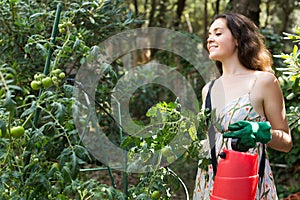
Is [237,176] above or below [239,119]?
below

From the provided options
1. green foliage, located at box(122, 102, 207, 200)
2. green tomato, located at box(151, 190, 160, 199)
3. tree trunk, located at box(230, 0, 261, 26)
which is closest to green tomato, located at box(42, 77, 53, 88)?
green foliage, located at box(122, 102, 207, 200)

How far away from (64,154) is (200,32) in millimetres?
6126

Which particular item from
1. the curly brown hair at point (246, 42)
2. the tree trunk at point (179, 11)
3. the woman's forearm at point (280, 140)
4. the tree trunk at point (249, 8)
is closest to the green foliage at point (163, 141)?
the woman's forearm at point (280, 140)

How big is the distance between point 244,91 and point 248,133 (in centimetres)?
38

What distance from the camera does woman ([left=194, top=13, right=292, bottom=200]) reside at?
184cm

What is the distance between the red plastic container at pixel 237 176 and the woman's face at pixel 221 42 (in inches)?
18.5

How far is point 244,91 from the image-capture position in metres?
1.88

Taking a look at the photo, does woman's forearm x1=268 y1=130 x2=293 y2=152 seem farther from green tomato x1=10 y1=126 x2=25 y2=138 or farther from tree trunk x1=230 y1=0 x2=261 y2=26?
tree trunk x1=230 y1=0 x2=261 y2=26

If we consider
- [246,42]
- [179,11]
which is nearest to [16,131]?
[246,42]

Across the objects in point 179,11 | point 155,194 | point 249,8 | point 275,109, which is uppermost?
point 179,11

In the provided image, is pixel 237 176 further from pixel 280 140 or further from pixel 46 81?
pixel 46 81

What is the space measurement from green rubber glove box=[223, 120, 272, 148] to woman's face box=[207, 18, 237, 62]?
0.39 metres

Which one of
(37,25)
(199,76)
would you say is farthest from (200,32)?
(37,25)

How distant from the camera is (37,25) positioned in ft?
7.97
